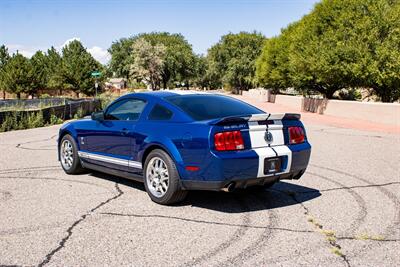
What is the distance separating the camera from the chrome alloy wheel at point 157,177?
5668 mm

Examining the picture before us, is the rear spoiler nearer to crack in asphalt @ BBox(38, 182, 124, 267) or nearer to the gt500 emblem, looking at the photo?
the gt500 emblem

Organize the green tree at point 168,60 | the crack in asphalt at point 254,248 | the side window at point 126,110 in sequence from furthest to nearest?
the green tree at point 168,60 < the side window at point 126,110 < the crack in asphalt at point 254,248

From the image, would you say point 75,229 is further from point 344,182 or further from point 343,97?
point 343,97

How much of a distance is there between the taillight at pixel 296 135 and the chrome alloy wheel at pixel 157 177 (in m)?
1.68

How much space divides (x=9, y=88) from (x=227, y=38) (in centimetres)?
4438

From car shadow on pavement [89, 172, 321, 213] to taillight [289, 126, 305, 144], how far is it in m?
0.83

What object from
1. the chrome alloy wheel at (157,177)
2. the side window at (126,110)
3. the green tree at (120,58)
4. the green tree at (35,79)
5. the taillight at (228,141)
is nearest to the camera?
the taillight at (228,141)

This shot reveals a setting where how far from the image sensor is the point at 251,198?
615 centimetres

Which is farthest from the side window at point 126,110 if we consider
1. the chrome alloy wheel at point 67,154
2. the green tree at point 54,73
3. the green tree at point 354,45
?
the green tree at point 54,73

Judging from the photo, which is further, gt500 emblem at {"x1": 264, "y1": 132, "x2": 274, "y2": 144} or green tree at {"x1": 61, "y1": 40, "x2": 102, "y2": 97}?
green tree at {"x1": 61, "y1": 40, "x2": 102, "y2": 97}

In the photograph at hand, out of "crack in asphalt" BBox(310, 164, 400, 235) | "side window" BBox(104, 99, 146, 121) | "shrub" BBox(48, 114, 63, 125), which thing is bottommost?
"shrub" BBox(48, 114, 63, 125)

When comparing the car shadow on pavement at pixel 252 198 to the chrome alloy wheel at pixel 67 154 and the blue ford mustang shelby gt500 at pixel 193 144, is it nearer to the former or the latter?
the blue ford mustang shelby gt500 at pixel 193 144

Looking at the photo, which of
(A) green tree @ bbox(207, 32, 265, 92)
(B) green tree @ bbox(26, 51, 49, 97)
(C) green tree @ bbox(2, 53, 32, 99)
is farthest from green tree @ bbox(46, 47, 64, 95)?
(A) green tree @ bbox(207, 32, 265, 92)

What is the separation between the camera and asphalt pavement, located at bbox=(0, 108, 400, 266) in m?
4.01
